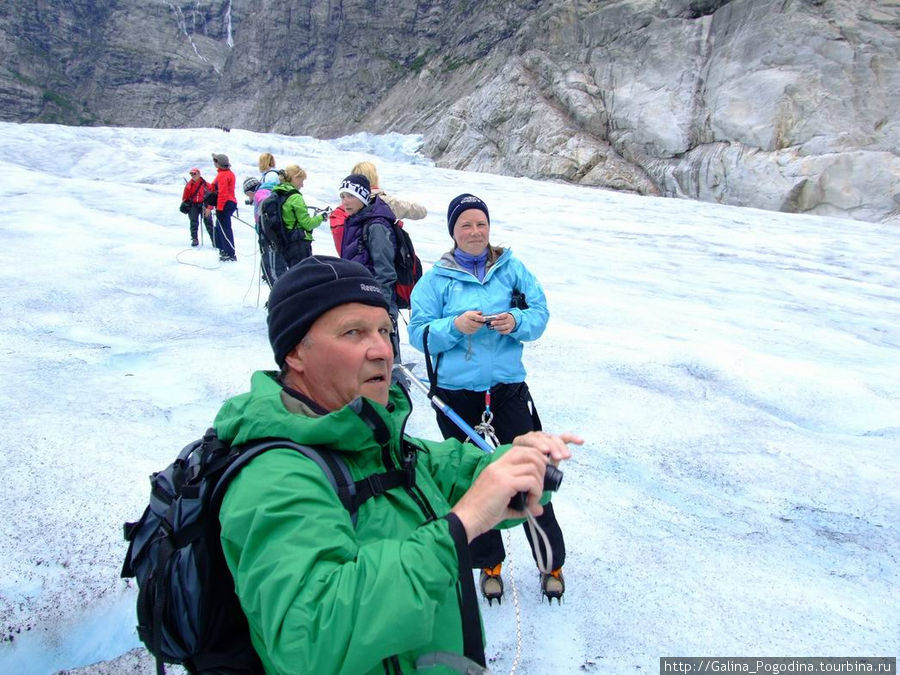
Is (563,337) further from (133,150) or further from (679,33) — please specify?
(679,33)

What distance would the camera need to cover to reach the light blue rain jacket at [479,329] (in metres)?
2.85

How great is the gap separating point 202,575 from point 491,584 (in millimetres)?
1841

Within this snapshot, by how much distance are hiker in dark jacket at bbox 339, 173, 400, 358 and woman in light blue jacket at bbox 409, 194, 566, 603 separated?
1.16 m

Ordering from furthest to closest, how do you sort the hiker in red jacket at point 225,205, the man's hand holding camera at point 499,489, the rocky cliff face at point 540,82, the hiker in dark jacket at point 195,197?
the rocky cliff face at point 540,82
the hiker in dark jacket at point 195,197
the hiker in red jacket at point 225,205
the man's hand holding camera at point 499,489

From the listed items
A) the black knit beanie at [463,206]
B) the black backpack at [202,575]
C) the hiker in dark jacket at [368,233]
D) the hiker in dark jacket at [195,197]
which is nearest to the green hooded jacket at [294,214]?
the hiker in dark jacket at [368,233]

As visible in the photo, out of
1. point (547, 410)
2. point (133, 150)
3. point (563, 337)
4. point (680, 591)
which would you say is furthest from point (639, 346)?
point (133, 150)

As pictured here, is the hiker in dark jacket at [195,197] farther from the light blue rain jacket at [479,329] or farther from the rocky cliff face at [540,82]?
the rocky cliff face at [540,82]

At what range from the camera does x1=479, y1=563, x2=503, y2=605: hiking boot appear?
2.69 metres

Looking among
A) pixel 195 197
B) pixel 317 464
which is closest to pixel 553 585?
pixel 317 464

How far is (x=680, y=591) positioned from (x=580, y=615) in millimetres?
534

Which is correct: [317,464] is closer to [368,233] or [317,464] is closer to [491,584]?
[491,584]

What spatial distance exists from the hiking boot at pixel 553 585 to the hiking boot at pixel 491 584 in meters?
0.20

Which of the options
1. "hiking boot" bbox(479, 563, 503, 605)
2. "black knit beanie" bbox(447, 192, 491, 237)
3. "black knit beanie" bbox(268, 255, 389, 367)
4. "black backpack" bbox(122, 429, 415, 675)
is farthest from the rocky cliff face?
"black backpack" bbox(122, 429, 415, 675)

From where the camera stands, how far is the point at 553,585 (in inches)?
106
